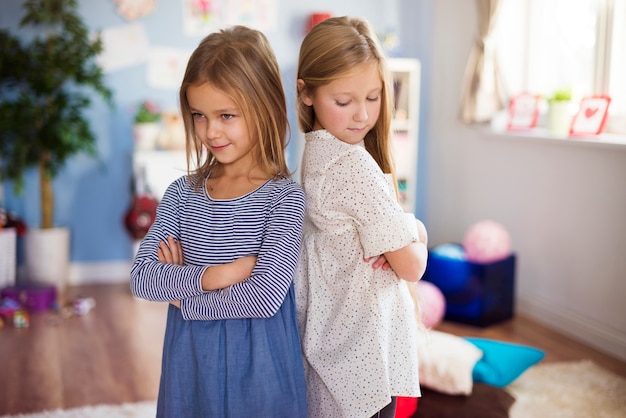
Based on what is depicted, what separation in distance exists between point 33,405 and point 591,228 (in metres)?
2.35

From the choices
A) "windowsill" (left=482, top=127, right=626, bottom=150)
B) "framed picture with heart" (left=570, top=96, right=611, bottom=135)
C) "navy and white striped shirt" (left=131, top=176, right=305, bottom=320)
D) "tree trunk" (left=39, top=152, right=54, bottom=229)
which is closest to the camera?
"navy and white striped shirt" (left=131, top=176, right=305, bottom=320)

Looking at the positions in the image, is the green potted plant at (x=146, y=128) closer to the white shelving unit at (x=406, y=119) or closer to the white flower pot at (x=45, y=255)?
the white flower pot at (x=45, y=255)

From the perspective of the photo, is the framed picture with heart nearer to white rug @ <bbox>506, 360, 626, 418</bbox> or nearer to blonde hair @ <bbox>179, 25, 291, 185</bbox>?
white rug @ <bbox>506, 360, 626, 418</bbox>

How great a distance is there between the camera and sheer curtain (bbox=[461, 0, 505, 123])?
3711mm

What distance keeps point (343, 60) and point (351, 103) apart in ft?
0.29

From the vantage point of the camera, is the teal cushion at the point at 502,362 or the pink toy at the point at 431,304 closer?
the teal cushion at the point at 502,362

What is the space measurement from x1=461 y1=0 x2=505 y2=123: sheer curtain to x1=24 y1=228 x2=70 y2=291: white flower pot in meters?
2.39

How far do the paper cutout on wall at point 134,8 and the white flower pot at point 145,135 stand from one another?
668 millimetres

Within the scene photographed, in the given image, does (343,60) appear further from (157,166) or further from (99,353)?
(157,166)

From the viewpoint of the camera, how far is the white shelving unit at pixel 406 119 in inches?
164

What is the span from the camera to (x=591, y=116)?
3.09m

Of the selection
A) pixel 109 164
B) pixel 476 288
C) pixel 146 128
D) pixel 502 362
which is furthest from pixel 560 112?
pixel 109 164

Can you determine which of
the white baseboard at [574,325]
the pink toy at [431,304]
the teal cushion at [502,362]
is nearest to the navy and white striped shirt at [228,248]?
the teal cushion at [502,362]

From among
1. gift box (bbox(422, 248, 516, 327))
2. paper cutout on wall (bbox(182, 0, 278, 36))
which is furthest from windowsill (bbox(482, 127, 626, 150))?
paper cutout on wall (bbox(182, 0, 278, 36))
